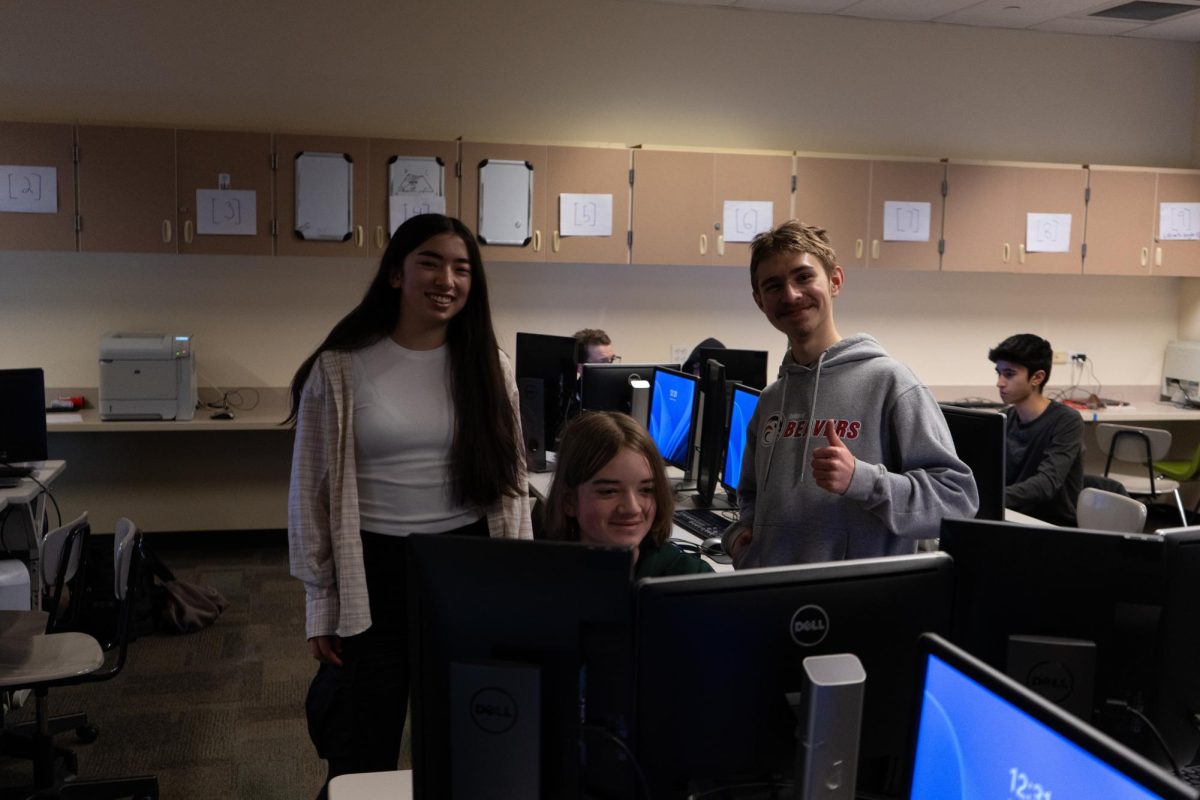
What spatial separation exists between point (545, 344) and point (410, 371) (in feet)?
6.77

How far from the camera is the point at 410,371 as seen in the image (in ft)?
7.09

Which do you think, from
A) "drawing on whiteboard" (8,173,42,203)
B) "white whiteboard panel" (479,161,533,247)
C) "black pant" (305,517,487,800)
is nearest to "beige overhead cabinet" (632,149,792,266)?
"white whiteboard panel" (479,161,533,247)

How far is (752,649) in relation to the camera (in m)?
1.27

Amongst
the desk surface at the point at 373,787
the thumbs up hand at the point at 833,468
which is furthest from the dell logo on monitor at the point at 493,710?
the thumbs up hand at the point at 833,468

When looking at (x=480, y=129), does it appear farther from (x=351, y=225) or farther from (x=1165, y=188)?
(x=1165, y=188)

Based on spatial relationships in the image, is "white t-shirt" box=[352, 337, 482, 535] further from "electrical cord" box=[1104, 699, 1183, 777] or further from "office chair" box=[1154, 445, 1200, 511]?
"office chair" box=[1154, 445, 1200, 511]

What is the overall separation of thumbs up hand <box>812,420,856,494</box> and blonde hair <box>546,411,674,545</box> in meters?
0.28

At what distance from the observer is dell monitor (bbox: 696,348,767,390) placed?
3.98 meters

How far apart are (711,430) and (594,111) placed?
300 centimetres

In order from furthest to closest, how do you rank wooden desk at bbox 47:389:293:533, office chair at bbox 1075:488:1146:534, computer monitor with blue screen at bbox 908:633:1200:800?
wooden desk at bbox 47:389:293:533, office chair at bbox 1075:488:1146:534, computer monitor with blue screen at bbox 908:633:1200:800

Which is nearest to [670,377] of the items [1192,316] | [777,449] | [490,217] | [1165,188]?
[777,449]

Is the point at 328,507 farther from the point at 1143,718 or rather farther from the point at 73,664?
the point at 1143,718

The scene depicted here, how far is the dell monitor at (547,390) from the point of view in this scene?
4102 millimetres

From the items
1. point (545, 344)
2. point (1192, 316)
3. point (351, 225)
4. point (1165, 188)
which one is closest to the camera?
point (545, 344)
